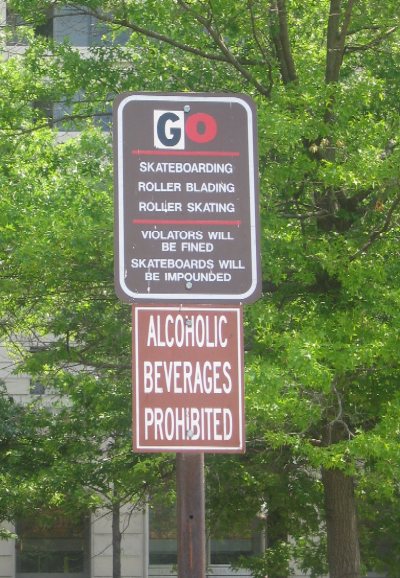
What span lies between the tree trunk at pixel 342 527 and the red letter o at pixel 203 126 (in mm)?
8127

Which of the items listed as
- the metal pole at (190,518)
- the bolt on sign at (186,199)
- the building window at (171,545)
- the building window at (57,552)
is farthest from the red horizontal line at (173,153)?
the building window at (57,552)

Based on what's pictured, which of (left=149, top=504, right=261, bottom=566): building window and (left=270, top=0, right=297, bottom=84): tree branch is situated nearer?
(left=270, top=0, right=297, bottom=84): tree branch

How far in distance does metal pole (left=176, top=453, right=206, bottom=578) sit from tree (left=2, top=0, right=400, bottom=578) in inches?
166

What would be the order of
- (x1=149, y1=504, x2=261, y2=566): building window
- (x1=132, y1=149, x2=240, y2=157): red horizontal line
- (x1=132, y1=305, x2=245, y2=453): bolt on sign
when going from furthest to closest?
(x1=149, y1=504, x2=261, y2=566): building window
(x1=132, y1=149, x2=240, y2=157): red horizontal line
(x1=132, y1=305, x2=245, y2=453): bolt on sign

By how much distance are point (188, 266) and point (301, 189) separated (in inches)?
274

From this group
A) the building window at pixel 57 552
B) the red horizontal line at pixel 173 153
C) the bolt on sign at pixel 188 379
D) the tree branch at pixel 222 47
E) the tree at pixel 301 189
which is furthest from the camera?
the building window at pixel 57 552

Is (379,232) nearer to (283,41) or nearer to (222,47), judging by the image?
(283,41)

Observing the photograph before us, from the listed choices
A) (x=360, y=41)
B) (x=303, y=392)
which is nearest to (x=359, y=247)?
(x=303, y=392)

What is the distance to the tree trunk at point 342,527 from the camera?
12.3 m

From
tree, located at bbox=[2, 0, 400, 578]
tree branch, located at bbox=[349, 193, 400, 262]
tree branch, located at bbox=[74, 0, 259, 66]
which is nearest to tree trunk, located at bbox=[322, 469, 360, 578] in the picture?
tree, located at bbox=[2, 0, 400, 578]

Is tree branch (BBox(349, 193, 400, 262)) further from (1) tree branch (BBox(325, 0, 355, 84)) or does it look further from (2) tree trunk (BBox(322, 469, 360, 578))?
(2) tree trunk (BBox(322, 469, 360, 578))

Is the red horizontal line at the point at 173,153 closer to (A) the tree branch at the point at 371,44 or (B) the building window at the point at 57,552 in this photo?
(A) the tree branch at the point at 371,44

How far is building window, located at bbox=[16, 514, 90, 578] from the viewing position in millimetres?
23609

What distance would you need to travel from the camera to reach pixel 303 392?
961cm
